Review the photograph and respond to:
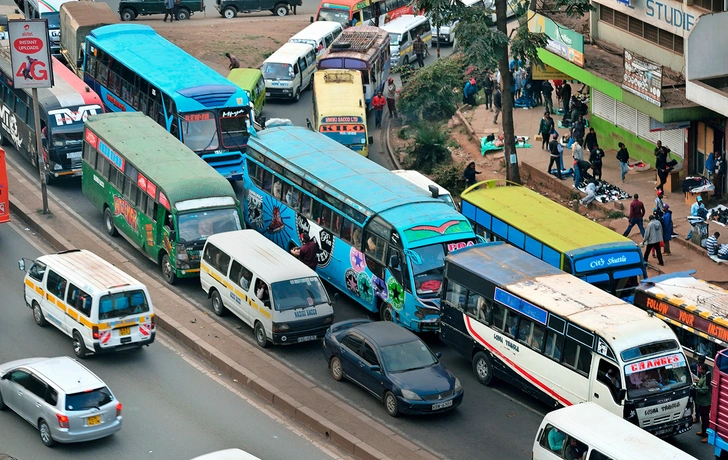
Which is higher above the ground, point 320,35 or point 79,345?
point 320,35

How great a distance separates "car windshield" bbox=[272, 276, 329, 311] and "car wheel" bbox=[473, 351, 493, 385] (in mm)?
3950

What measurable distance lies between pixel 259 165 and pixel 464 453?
13019mm

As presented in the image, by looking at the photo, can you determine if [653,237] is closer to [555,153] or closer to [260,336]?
[555,153]

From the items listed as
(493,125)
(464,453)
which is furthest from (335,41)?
(464,453)

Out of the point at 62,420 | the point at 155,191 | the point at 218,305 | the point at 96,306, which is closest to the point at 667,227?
the point at 218,305

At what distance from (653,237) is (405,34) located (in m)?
25.0

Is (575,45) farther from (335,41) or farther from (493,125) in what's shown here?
(335,41)

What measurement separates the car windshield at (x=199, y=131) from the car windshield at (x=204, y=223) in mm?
6270

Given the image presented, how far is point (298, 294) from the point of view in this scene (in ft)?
91.1

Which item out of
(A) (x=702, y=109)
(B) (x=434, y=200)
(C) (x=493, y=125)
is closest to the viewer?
(B) (x=434, y=200)

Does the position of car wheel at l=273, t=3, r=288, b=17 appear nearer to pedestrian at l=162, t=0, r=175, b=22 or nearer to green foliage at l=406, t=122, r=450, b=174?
pedestrian at l=162, t=0, r=175, b=22

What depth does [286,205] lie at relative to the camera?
32469 millimetres

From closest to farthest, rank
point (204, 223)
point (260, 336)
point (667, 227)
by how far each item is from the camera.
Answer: point (260, 336) < point (204, 223) < point (667, 227)

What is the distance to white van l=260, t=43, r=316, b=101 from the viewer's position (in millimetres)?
48094
